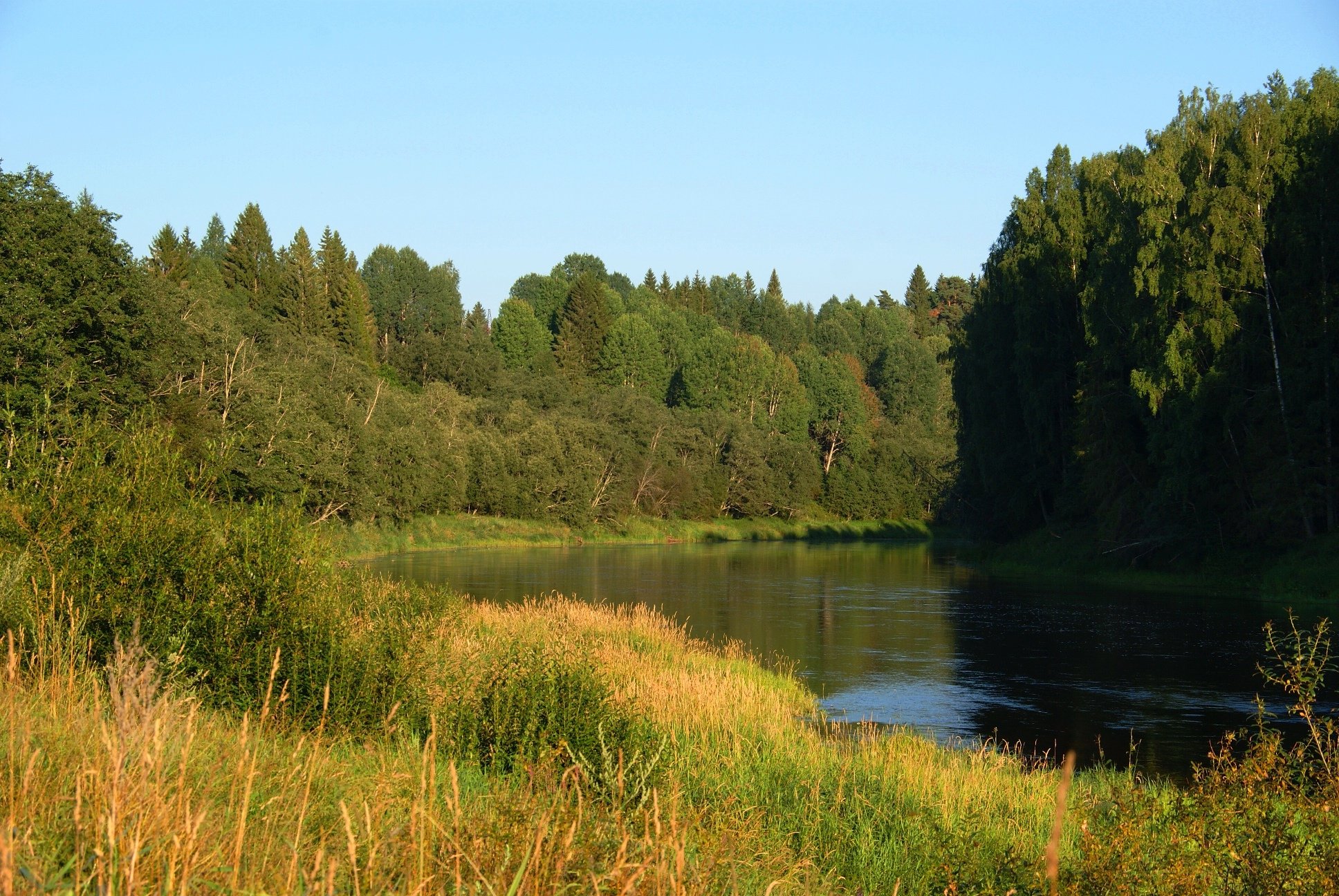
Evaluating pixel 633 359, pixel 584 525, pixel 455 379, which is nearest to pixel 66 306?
pixel 584 525

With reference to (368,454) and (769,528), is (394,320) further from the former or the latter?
(368,454)

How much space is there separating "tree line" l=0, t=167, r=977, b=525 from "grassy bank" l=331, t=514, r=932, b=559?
1.22 metres

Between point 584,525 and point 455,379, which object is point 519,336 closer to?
point 455,379

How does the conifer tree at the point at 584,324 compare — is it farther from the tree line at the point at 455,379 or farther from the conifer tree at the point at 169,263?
the conifer tree at the point at 169,263

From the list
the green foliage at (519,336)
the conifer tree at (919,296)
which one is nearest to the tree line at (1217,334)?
the green foliage at (519,336)

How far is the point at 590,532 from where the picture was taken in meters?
74.9

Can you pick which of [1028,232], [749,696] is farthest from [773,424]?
[749,696]

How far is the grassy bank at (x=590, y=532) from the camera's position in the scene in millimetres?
59500

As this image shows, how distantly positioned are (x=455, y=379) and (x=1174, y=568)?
6015cm

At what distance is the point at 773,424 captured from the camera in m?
105

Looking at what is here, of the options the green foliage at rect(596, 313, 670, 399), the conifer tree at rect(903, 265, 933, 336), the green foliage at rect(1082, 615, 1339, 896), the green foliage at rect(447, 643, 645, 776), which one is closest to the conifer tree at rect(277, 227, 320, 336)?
the green foliage at rect(596, 313, 670, 399)

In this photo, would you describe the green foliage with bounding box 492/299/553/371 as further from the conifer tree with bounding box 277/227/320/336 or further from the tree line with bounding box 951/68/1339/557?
the tree line with bounding box 951/68/1339/557

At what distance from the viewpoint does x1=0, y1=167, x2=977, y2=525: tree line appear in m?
34.3

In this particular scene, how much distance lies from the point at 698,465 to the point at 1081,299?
4665 centimetres
